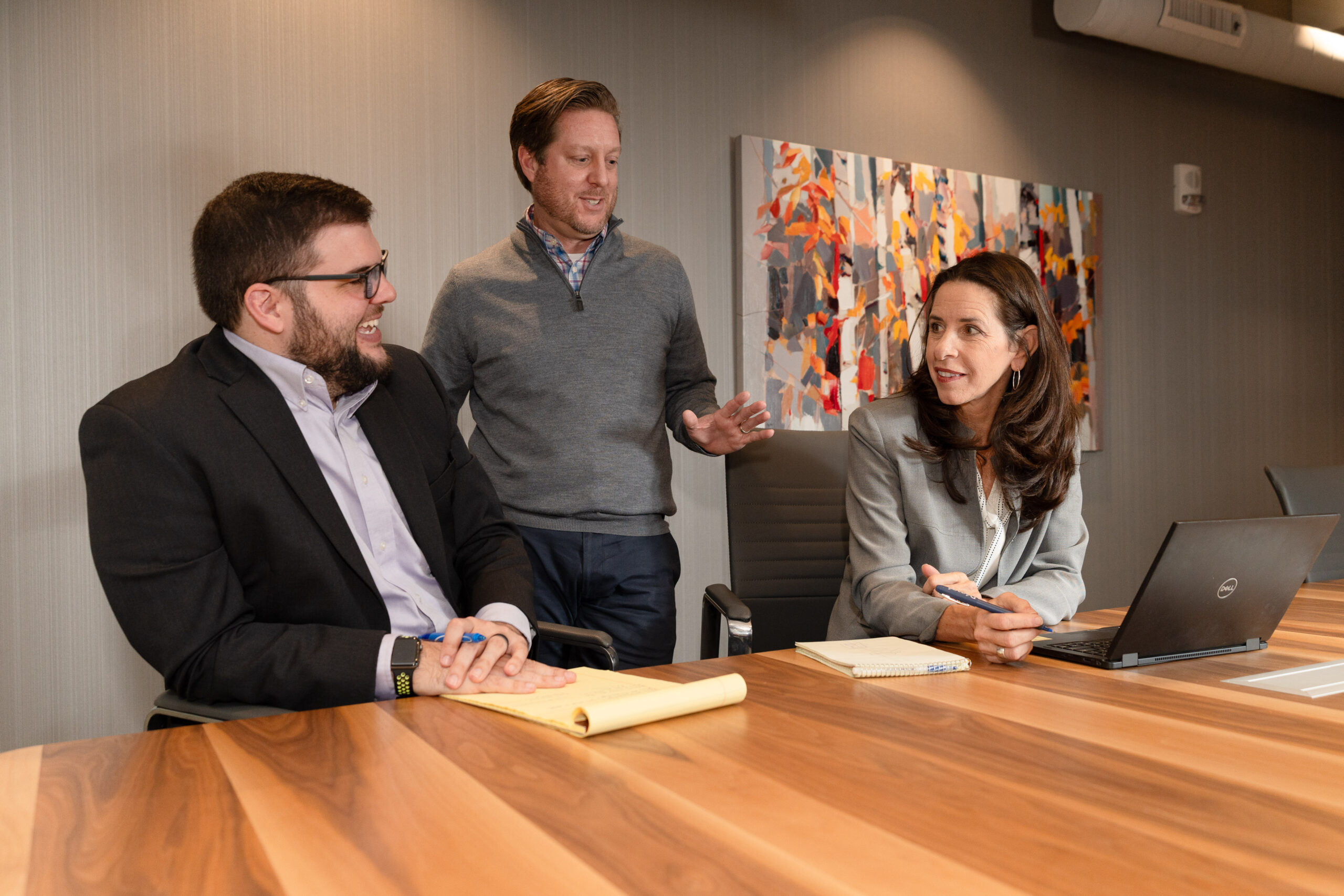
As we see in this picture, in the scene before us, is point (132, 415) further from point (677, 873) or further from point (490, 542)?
point (677, 873)

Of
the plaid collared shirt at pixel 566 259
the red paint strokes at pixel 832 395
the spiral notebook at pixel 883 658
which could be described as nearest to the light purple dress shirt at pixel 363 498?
the spiral notebook at pixel 883 658

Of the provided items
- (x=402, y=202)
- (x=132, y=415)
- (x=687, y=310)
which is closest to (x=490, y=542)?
(x=132, y=415)

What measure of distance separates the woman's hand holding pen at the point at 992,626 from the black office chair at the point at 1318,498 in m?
1.61

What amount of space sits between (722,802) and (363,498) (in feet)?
3.44

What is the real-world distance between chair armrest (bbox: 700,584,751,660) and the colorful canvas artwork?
1598mm

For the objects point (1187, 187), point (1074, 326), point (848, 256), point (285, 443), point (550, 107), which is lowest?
point (285, 443)

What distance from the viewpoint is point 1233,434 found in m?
5.12

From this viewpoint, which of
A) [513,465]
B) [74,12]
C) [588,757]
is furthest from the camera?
[74,12]

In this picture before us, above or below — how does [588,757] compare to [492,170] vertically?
below

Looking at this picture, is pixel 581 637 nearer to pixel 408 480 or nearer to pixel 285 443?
pixel 408 480

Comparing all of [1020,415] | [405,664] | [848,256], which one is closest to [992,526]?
[1020,415]

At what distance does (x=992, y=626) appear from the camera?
1.43 meters

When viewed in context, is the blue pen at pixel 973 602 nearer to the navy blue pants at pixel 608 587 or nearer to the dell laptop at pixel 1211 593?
the dell laptop at pixel 1211 593

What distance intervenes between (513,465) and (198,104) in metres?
1.43
